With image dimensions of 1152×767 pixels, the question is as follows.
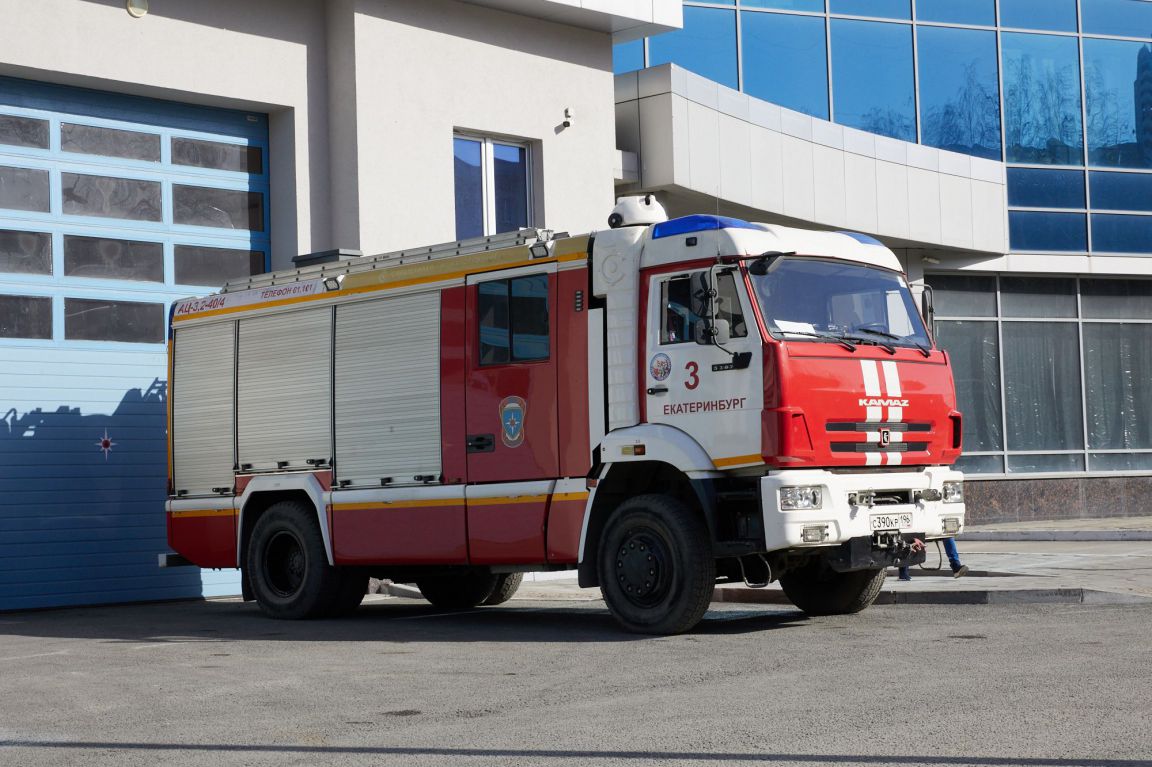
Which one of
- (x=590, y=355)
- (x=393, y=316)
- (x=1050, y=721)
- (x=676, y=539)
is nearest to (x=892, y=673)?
(x=1050, y=721)

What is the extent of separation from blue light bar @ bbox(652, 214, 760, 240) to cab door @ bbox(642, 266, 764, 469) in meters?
0.33

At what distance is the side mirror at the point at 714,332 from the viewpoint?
36.2 ft

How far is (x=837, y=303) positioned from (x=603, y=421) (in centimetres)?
198

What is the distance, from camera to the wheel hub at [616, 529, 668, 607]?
1132 centimetres

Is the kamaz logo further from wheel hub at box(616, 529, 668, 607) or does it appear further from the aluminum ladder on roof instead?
the aluminum ladder on roof

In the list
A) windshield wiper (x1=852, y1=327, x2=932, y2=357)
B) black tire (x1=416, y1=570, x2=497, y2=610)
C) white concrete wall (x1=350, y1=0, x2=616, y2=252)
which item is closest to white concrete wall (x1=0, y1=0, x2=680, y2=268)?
white concrete wall (x1=350, y1=0, x2=616, y2=252)

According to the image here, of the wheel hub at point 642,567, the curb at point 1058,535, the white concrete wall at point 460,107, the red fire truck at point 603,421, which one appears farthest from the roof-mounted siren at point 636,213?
the curb at point 1058,535

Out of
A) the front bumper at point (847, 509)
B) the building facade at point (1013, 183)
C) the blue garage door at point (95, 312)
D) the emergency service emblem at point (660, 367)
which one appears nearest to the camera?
the front bumper at point (847, 509)

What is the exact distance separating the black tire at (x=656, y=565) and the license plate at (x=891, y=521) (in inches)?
48.4

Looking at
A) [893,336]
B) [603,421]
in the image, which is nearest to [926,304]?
[893,336]

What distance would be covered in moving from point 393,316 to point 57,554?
16.9 feet

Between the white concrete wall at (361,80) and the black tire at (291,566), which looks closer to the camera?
the black tire at (291,566)

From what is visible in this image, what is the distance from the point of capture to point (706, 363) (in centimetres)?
1120

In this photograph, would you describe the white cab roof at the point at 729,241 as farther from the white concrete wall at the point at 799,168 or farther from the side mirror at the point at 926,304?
the white concrete wall at the point at 799,168
